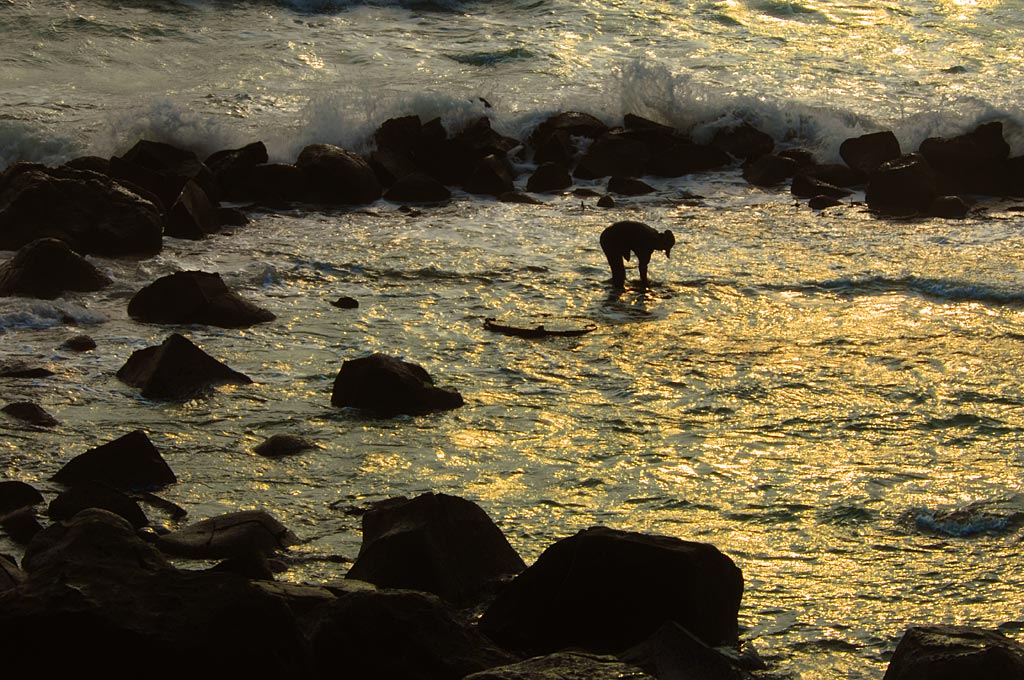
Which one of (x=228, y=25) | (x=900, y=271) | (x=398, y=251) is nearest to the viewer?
(x=900, y=271)

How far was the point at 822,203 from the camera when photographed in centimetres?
1046

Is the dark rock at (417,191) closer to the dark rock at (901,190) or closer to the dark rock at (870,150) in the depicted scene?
the dark rock at (901,190)

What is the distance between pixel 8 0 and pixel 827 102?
31.8 ft

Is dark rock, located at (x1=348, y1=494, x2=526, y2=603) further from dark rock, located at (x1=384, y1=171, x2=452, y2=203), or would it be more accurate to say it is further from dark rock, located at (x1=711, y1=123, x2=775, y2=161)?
dark rock, located at (x1=711, y1=123, x2=775, y2=161)

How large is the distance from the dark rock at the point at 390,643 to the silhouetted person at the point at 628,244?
4.79m

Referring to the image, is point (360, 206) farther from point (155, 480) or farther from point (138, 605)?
point (138, 605)

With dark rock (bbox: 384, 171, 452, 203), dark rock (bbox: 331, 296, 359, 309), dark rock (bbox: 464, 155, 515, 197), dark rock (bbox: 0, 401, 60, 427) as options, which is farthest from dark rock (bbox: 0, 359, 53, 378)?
dark rock (bbox: 464, 155, 515, 197)

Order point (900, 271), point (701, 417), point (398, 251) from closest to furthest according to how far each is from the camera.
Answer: point (701, 417) → point (900, 271) → point (398, 251)

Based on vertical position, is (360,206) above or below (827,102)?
below

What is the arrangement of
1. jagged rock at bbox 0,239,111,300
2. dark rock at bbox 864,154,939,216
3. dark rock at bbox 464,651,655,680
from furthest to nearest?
dark rock at bbox 864,154,939,216 < jagged rock at bbox 0,239,111,300 < dark rock at bbox 464,651,655,680

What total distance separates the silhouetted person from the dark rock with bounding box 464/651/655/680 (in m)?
4.87

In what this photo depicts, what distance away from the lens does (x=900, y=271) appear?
8.22m

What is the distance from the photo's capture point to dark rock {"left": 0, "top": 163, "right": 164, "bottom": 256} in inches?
340

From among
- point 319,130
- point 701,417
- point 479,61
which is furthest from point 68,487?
point 479,61
